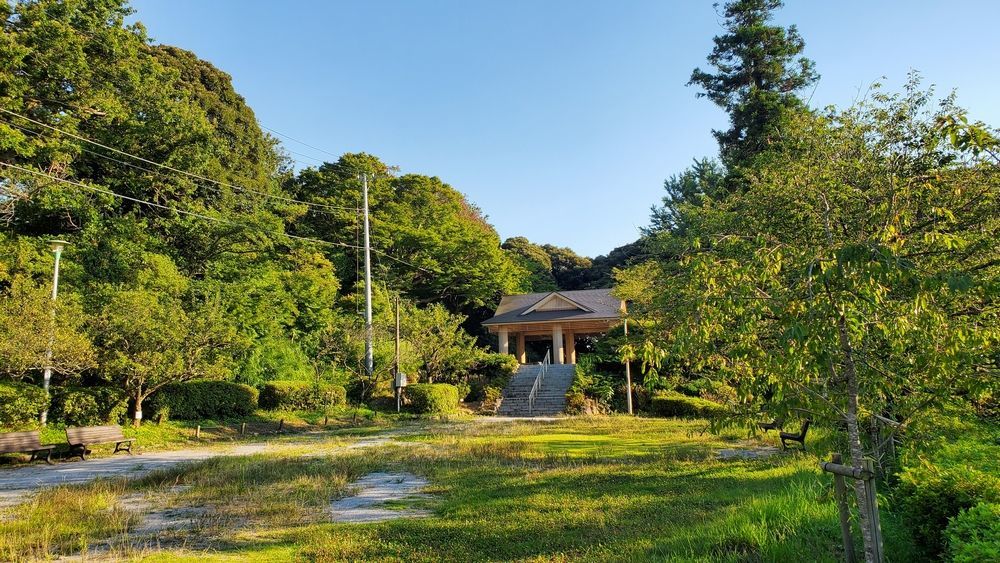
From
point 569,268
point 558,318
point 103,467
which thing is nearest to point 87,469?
point 103,467

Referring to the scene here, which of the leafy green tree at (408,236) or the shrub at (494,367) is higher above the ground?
the leafy green tree at (408,236)

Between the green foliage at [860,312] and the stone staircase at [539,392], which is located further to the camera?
the stone staircase at [539,392]

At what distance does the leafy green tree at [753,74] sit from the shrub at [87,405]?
23425mm

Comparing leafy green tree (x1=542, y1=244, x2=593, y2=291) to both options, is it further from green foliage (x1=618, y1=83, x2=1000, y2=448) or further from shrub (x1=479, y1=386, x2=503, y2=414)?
green foliage (x1=618, y1=83, x2=1000, y2=448)

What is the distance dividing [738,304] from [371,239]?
32.9 meters

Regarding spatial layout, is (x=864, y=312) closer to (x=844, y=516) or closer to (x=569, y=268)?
(x=844, y=516)

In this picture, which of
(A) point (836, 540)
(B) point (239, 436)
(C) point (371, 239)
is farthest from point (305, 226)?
(A) point (836, 540)

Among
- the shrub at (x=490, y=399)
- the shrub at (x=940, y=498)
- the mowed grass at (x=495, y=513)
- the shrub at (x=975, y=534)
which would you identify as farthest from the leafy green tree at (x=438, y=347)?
the shrub at (x=975, y=534)

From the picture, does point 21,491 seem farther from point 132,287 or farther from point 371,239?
point 371,239

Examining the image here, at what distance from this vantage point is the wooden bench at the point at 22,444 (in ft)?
A: 35.4

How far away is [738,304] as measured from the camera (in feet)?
10.2

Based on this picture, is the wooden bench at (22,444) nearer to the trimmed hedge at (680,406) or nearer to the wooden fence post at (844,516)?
the wooden fence post at (844,516)

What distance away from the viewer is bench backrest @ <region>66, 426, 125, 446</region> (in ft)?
37.7

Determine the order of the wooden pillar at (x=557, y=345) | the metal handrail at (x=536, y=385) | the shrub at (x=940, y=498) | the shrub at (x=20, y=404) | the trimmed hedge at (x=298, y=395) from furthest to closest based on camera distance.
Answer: the wooden pillar at (x=557, y=345) < the metal handrail at (x=536, y=385) < the trimmed hedge at (x=298, y=395) < the shrub at (x=20, y=404) < the shrub at (x=940, y=498)
